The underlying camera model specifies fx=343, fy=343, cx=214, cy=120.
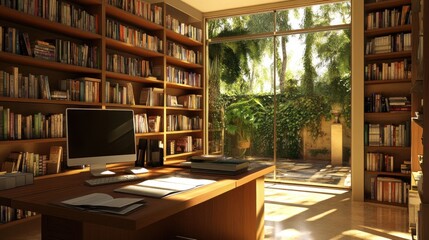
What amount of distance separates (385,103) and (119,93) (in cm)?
348

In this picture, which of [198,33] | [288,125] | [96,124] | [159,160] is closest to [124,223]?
[96,124]

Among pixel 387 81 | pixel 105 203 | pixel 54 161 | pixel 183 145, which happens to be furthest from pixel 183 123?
pixel 105 203

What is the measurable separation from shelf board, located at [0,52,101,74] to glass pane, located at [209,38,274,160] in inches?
110

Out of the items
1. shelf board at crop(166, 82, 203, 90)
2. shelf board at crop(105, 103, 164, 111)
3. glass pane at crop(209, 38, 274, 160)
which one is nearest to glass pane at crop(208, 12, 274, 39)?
glass pane at crop(209, 38, 274, 160)

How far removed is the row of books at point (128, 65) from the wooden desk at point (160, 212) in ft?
7.51

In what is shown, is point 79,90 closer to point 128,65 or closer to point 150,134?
point 128,65

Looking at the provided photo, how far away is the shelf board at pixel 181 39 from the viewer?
5253 millimetres

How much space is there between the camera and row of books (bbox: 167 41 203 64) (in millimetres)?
5359

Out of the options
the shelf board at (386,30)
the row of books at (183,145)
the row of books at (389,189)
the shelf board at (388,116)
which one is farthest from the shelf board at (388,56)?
the row of books at (183,145)

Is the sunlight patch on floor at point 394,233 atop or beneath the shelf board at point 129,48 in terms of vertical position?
beneath

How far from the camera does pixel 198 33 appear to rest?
6.09 m

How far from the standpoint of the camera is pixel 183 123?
5742mm

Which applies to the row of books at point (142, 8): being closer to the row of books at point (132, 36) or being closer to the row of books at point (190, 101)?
the row of books at point (132, 36)

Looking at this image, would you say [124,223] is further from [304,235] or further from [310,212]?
[310,212]
